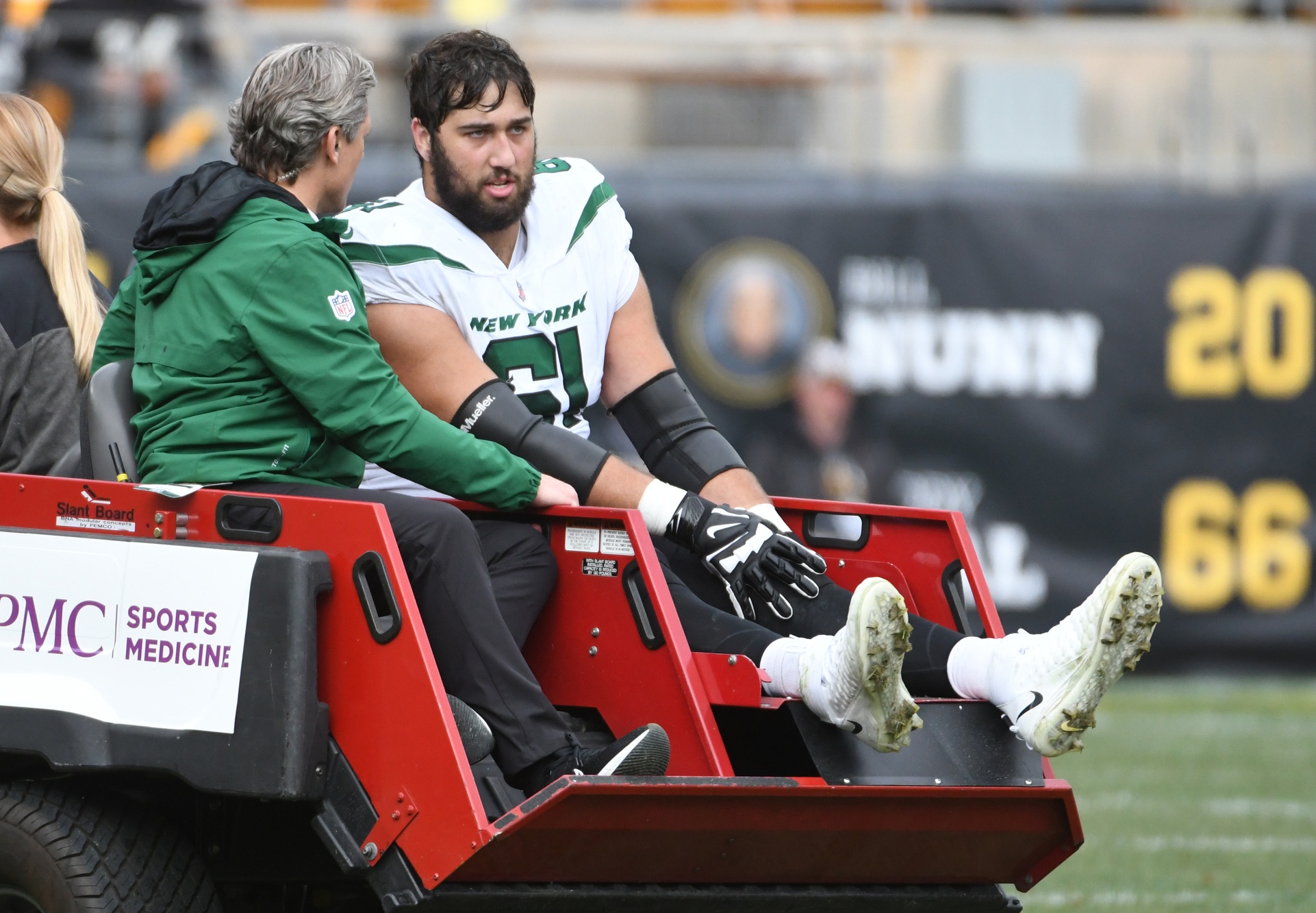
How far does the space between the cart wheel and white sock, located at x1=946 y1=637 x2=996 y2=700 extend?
156cm

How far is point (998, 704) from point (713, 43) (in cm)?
1022

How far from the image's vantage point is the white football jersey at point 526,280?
448 cm

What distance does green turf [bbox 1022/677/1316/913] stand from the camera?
5.80m

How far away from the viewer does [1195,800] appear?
7.55m

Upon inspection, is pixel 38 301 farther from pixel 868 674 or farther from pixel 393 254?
pixel 868 674

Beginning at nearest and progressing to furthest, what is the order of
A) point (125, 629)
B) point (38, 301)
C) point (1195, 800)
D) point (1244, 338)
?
point (125, 629) < point (38, 301) < point (1195, 800) < point (1244, 338)

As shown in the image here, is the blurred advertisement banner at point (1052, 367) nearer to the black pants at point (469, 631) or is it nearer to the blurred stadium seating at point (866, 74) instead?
the blurred stadium seating at point (866, 74)

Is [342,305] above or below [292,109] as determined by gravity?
below

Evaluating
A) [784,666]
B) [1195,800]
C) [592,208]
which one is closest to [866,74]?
[1195,800]

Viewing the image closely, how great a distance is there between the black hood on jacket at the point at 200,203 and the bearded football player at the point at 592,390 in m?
0.63

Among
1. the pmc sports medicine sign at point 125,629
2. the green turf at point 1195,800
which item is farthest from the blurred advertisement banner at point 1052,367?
the pmc sports medicine sign at point 125,629

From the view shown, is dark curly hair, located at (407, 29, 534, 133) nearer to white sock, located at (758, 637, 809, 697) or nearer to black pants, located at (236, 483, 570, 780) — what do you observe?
black pants, located at (236, 483, 570, 780)

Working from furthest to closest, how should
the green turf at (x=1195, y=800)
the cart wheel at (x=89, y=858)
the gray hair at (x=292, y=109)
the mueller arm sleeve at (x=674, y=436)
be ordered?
1. the green turf at (x=1195, y=800)
2. the mueller arm sleeve at (x=674, y=436)
3. the gray hair at (x=292, y=109)
4. the cart wheel at (x=89, y=858)

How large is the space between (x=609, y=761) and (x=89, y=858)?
1007 mm
